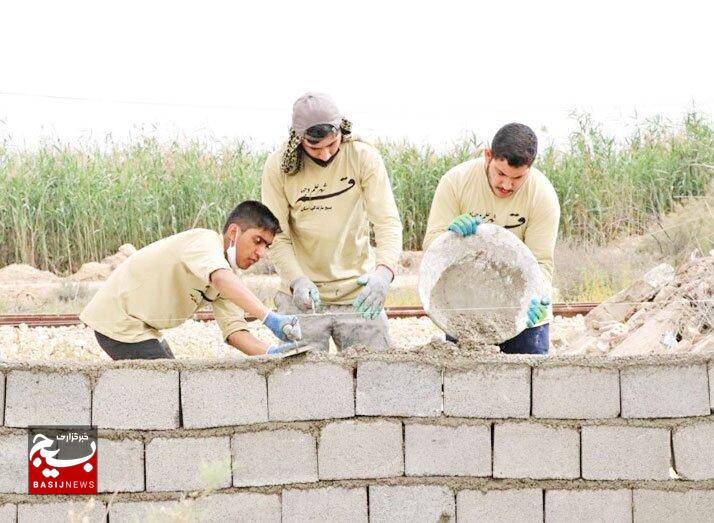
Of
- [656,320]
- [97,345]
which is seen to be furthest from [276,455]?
[97,345]

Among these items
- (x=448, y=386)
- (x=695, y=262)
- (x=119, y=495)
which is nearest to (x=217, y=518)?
(x=119, y=495)

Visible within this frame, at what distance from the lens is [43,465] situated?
4.67 metres

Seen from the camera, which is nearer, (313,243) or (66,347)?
(313,243)

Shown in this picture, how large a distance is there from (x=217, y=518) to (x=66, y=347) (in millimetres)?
3056

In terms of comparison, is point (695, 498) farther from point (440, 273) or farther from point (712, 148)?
point (712, 148)

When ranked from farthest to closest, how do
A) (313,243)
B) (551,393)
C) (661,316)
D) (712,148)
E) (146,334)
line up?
(712,148), (661,316), (313,243), (146,334), (551,393)

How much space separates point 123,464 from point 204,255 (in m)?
0.85

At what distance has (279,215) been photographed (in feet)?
17.3

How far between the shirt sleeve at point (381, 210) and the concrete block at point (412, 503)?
986 mm

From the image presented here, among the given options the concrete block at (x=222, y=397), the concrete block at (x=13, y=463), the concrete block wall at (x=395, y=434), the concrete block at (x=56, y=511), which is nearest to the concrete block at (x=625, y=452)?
the concrete block wall at (x=395, y=434)

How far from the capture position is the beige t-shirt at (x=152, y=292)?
4785 millimetres

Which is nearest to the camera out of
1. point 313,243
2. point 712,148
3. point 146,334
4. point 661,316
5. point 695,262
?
point 146,334

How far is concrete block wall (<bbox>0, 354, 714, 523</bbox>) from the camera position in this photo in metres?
4.57

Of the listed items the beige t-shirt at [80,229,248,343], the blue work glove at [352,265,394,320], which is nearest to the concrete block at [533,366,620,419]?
the blue work glove at [352,265,394,320]
